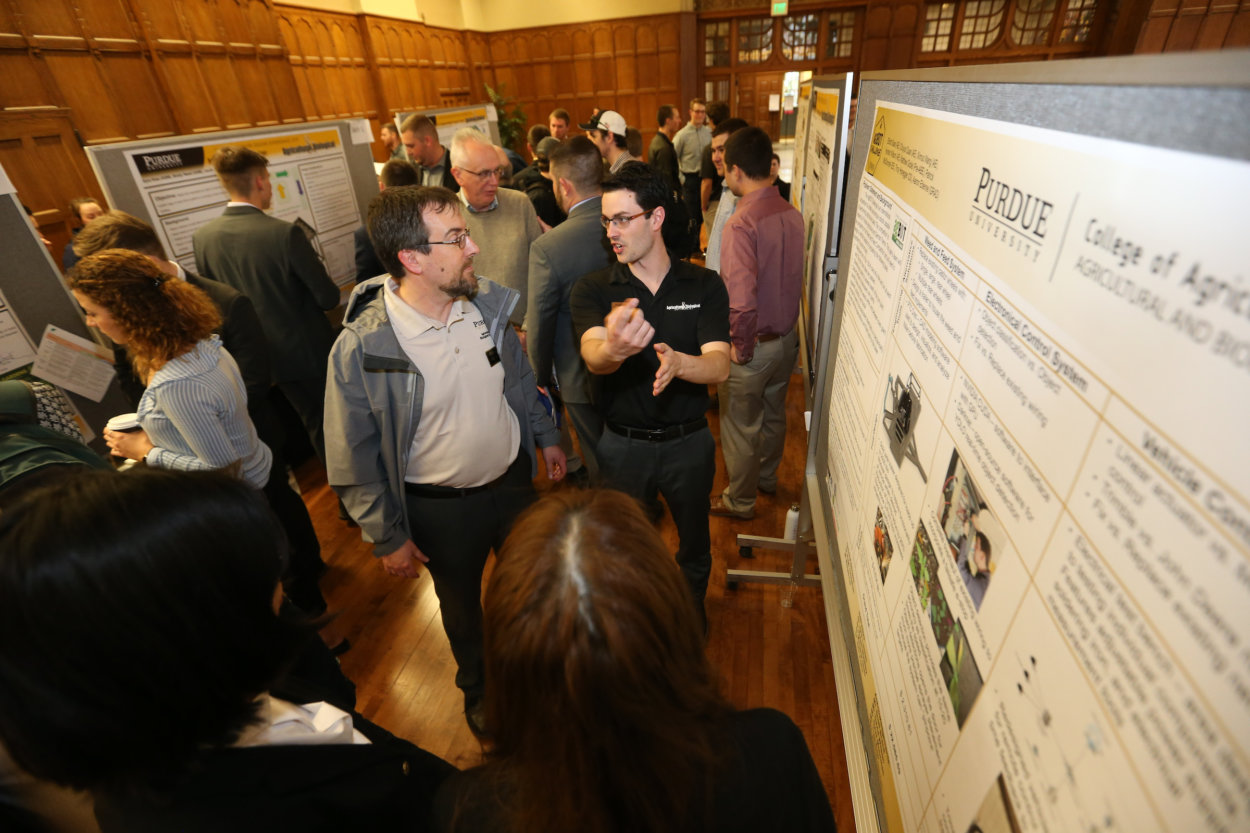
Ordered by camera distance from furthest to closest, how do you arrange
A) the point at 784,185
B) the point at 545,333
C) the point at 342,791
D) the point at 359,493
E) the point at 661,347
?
the point at 784,185, the point at 545,333, the point at 359,493, the point at 661,347, the point at 342,791

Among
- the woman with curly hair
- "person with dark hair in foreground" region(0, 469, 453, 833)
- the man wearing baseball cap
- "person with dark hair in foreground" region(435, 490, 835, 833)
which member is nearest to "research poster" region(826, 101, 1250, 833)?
"person with dark hair in foreground" region(435, 490, 835, 833)

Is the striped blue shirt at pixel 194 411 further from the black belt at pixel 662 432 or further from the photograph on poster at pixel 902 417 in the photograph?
the photograph on poster at pixel 902 417

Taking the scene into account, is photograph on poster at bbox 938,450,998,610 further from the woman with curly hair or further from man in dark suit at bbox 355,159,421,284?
man in dark suit at bbox 355,159,421,284

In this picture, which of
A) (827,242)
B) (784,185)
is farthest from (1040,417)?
(784,185)

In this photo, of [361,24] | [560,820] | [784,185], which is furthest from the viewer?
[361,24]

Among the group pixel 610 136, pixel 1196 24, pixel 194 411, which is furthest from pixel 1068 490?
pixel 1196 24

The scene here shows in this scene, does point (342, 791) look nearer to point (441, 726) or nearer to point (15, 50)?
point (441, 726)

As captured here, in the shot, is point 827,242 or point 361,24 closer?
point 827,242

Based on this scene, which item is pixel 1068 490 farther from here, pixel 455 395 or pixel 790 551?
pixel 790 551

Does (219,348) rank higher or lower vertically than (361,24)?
lower

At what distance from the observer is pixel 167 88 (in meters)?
6.08

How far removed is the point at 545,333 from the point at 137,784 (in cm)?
225

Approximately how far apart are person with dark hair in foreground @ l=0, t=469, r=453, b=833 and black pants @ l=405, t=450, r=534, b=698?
1.08 metres

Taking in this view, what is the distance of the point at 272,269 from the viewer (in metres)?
3.12
